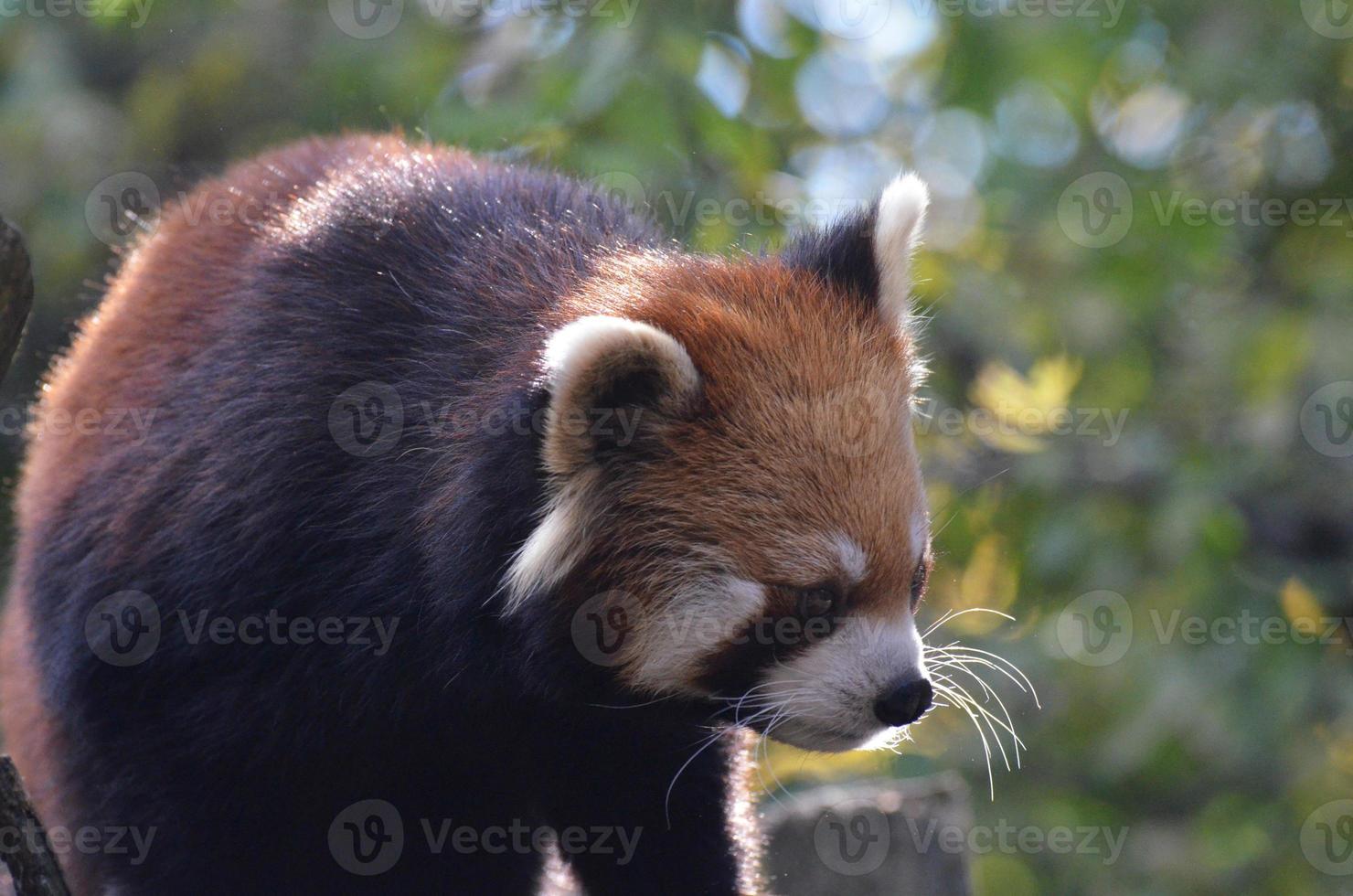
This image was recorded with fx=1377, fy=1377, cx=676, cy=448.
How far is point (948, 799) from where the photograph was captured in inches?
153

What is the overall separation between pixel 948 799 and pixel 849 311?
1.60 m

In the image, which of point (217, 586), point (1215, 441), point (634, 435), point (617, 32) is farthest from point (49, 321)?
point (1215, 441)

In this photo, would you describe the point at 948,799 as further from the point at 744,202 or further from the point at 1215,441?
the point at 1215,441
